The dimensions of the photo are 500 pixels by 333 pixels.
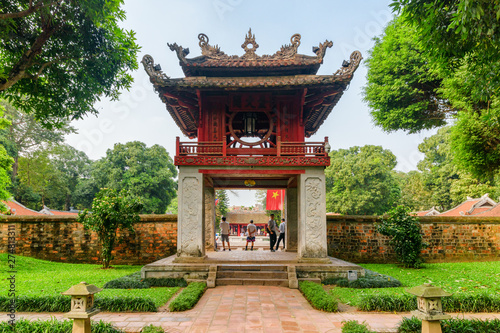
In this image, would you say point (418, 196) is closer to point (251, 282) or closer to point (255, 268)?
point (255, 268)

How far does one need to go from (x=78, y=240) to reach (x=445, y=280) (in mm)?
13403

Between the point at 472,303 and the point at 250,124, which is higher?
the point at 250,124

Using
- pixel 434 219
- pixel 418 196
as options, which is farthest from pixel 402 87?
pixel 418 196

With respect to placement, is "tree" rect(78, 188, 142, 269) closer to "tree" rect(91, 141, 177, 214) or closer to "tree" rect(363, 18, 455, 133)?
"tree" rect(363, 18, 455, 133)

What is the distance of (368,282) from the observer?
7910 mm

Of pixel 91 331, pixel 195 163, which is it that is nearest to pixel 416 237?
pixel 195 163

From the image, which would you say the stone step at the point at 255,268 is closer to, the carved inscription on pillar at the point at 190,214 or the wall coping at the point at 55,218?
the carved inscription on pillar at the point at 190,214

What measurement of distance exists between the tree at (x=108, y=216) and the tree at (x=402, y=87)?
12494mm

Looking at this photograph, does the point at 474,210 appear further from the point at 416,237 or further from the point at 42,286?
the point at 42,286

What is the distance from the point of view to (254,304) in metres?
6.43

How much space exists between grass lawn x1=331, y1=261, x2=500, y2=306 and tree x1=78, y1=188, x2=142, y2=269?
298 inches

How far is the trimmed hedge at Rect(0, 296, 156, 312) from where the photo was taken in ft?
18.9

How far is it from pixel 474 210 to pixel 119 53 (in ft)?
79.1

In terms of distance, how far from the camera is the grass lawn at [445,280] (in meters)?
7.11
